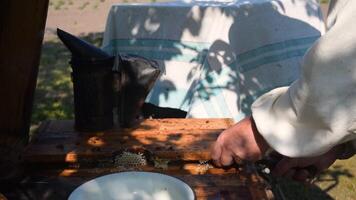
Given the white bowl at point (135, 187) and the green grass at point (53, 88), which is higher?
the white bowl at point (135, 187)

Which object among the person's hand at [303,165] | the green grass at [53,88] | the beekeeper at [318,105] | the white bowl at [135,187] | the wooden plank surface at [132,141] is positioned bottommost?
the green grass at [53,88]

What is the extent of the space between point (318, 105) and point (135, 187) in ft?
3.03

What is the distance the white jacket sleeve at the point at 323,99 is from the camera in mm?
1408

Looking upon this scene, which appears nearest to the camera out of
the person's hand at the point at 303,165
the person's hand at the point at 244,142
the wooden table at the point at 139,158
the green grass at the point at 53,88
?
the person's hand at the point at 244,142

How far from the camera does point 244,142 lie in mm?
1909

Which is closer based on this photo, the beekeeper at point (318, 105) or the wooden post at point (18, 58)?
the beekeeper at point (318, 105)

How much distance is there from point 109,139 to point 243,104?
2.04m

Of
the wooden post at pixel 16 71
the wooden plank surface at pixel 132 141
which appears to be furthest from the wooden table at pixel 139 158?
the wooden post at pixel 16 71

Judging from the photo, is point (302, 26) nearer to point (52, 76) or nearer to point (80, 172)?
point (80, 172)

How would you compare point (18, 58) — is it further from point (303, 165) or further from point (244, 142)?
point (303, 165)

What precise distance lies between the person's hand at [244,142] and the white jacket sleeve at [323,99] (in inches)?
5.6

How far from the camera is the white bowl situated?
2.04 metres

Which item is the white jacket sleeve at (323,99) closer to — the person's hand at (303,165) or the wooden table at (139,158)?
the person's hand at (303,165)

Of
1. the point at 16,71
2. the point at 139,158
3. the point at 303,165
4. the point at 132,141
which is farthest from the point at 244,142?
the point at 16,71
